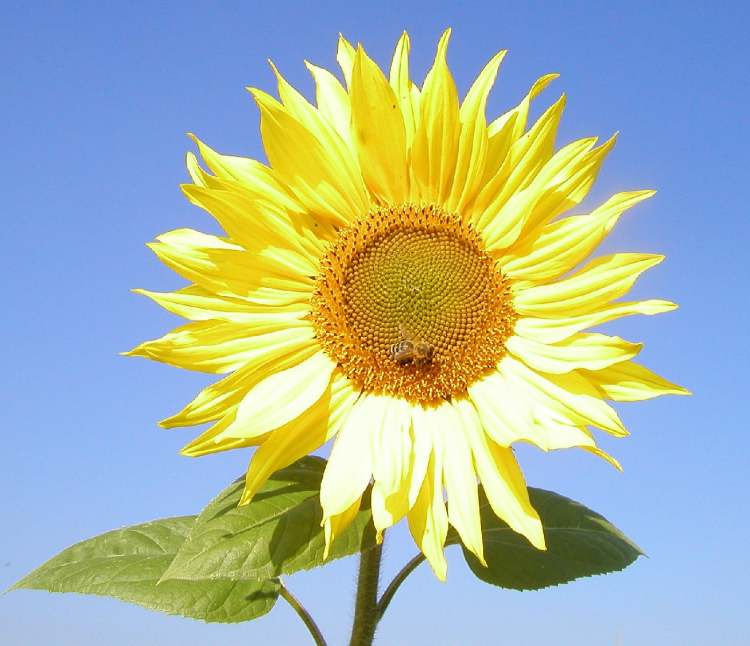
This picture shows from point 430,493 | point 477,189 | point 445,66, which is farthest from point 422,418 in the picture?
point 445,66

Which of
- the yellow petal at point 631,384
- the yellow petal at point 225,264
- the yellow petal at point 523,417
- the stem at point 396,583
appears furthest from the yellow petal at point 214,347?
the yellow petal at point 631,384

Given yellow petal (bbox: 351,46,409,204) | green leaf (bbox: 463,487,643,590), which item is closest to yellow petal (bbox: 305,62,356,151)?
yellow petal (bbox: 351,46,409,204)

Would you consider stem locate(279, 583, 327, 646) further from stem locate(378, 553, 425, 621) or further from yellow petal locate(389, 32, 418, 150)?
yellow petal locate(389, 32, 418, 150)

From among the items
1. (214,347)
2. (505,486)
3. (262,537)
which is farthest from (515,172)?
(262,537)

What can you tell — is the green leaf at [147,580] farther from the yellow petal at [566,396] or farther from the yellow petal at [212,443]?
the yellow petal at [566,396]

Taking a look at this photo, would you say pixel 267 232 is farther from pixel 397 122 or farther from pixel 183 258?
pixel 397 122

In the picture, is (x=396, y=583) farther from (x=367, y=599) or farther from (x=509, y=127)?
(x=509, y=127)
